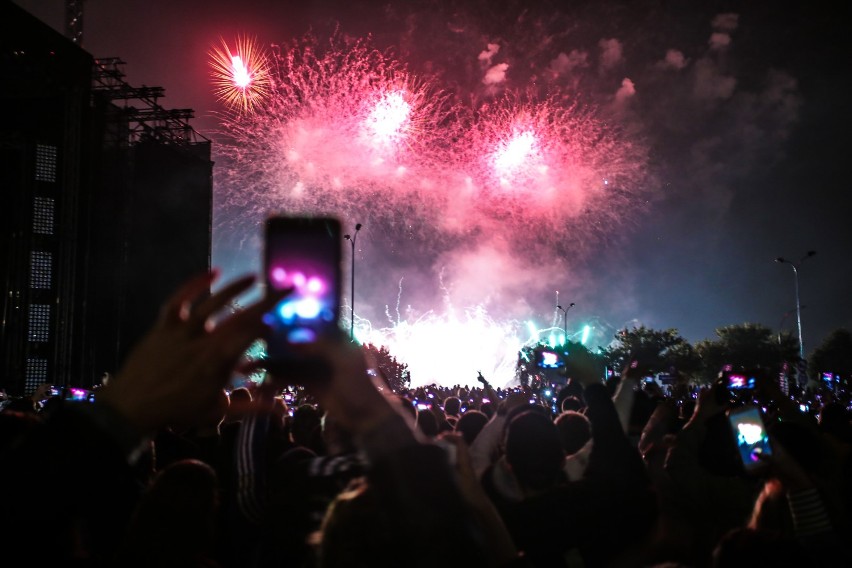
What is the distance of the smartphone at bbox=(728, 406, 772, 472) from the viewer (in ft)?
12.7

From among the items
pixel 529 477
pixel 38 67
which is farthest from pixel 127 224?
pixel 529 477

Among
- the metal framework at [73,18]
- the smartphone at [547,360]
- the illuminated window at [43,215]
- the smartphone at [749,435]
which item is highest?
the metal framework at [73,18]

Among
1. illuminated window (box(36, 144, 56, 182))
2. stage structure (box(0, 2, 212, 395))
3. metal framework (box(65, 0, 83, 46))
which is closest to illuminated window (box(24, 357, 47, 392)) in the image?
stage structure (box(0, 2, 212, 395))

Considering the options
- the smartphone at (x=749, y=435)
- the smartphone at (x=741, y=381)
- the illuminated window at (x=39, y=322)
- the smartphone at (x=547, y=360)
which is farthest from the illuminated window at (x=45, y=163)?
the smartphone at (x=749, y=435)

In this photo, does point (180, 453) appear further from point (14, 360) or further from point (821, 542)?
point (14, 360)

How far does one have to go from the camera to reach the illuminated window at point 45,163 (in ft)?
73.9

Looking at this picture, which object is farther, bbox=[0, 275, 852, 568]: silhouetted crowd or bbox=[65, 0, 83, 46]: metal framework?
bbox=[65, 0, 83, 46]: metal framework

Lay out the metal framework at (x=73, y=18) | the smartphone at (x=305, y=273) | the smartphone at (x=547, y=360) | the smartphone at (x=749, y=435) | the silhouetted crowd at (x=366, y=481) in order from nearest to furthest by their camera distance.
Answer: the silhouetted crowd at (x=366, y=481)
the smartphone at (x=305, y=273)
the smartphone at (x=749, y=435)
the smartphone at (x=547, y=360)
the metal framework at (x=73, y=18)

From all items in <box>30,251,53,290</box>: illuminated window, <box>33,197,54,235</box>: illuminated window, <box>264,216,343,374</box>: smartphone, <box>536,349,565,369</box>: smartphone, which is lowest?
<box>536,349,565,369</box>: smartphone

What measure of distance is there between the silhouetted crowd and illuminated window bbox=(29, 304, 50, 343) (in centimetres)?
1989

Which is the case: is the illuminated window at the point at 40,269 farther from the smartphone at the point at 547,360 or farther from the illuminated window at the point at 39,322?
the smartphone at the point at 547,360

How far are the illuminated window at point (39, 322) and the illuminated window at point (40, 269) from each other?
70 centimetres

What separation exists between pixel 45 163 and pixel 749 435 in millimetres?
24767

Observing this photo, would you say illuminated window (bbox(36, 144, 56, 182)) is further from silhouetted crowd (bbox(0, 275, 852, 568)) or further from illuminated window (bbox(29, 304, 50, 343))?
silhouetted crowd (bbox(0, 275, 852, 568))
